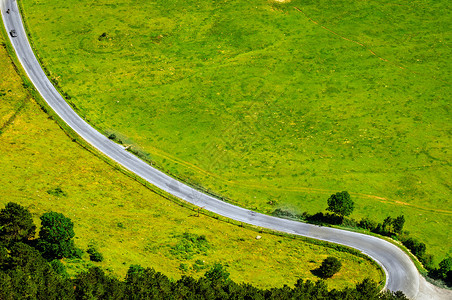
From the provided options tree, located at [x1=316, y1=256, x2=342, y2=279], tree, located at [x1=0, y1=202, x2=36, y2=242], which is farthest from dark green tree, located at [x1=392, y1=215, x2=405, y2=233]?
tree, located at [x1=0, y1=202, x2=36, y2=242]

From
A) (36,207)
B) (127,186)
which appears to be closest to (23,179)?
(36,207)

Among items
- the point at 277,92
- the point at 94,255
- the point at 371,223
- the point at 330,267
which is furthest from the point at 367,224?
the point at 94,255

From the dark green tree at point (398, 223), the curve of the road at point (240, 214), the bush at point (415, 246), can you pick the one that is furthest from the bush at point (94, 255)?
the bush at point (415, 246)

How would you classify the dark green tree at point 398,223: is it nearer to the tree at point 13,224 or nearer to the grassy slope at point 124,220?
the grassy slope at point 124,220

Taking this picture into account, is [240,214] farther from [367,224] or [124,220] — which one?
[367,224]

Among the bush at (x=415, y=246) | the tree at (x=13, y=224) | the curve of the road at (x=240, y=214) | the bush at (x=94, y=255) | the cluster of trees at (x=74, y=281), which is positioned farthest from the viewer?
the bush at (x=415, y=246)

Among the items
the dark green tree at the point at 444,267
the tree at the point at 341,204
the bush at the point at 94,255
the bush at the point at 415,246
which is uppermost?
the tree at the point at 341,204

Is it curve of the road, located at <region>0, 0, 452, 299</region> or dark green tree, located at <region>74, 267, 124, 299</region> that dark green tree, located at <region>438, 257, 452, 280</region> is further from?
dark green tree, located at <region>74, 267, 124, 299</region>

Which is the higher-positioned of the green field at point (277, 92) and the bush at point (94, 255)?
the green field at point (277, 92)
